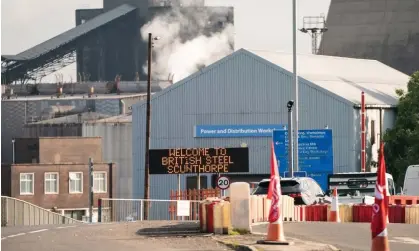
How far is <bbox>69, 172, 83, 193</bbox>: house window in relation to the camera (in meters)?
90.8

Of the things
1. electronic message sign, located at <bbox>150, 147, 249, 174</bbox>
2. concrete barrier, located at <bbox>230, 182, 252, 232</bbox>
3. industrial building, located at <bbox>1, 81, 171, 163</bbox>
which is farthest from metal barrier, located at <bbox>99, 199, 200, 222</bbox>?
industrial building, located at <bbox>1, 81, 171, 163</bbox>

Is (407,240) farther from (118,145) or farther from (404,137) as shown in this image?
(118,145)

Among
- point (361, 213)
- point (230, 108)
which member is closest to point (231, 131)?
point (230, 108)

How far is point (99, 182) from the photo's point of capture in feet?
305

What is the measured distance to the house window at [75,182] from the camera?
90750 millimetres

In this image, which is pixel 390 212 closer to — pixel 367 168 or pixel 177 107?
pixel 367 168

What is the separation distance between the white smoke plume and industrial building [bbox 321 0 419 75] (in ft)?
87.8

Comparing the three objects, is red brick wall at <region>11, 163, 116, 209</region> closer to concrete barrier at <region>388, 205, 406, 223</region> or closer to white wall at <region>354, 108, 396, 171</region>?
white wall at <region>354, 108, 396, 171</region>

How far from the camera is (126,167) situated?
103 meters

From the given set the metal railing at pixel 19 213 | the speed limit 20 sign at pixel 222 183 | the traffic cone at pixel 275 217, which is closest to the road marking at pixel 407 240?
the traffic cone at pixel 275 217

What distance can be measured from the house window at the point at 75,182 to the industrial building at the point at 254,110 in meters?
18.2

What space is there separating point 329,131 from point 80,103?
63.4 m

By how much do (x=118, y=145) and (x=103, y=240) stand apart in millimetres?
79932

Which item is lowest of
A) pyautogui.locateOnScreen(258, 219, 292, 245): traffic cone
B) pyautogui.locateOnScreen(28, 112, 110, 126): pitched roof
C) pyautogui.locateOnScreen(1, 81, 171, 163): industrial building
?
pyautogui.locateOnScreen(258, 219, 292, 245): traffic cone
